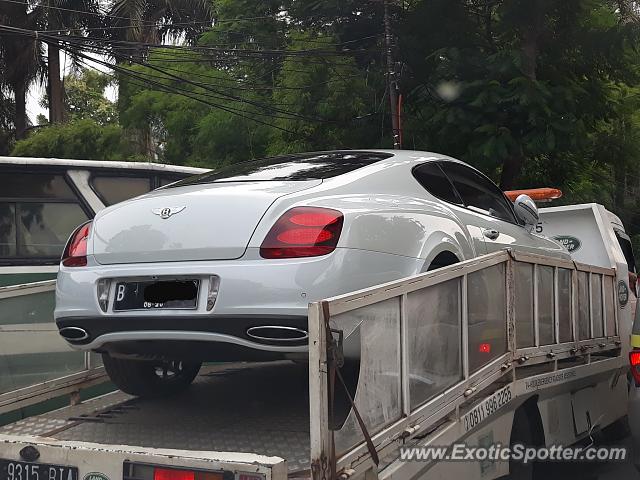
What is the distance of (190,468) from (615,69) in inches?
539

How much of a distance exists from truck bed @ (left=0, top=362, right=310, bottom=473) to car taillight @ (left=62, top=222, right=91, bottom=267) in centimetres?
79

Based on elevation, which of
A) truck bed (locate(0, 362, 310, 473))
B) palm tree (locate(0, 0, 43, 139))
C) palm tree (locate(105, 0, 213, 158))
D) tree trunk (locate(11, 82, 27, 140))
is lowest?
truck bed (locate(0, 362, 310, 473))

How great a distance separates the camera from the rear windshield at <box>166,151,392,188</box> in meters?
3.97

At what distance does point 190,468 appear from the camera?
2.70 meters

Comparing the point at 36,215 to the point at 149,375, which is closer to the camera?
the point at 149,375

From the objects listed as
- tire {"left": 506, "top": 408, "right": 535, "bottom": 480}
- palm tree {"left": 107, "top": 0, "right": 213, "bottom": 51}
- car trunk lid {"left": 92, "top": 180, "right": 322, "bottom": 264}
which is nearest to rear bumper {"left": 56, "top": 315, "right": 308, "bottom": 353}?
car trunk lid {"left": 92, "top": 180, "right": 322, "bottom": 264}

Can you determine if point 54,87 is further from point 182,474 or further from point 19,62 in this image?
point 182,474

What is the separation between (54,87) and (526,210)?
22268 millimetres

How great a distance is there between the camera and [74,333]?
3705 mm

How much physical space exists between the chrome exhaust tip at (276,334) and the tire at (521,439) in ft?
4.57

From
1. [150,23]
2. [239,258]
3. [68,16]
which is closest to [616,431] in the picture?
[239,258]

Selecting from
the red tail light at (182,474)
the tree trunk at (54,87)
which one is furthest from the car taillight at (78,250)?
the tree trunk at (54,87)

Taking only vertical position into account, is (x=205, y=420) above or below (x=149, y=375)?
below

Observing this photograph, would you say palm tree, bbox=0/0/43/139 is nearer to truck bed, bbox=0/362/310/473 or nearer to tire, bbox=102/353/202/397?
tire, bbox=102/353/202/397
